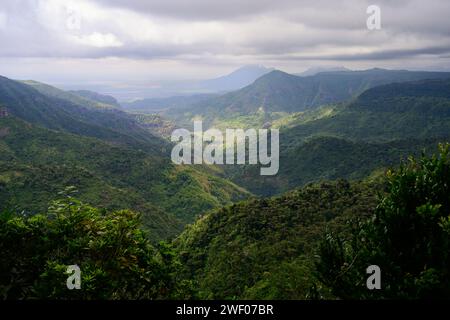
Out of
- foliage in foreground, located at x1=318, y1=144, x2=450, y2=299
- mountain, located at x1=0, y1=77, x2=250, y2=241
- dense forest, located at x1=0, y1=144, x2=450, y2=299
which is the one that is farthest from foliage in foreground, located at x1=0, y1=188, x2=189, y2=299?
mountain, located at x1=0, y1=77, x2=250, y2=241

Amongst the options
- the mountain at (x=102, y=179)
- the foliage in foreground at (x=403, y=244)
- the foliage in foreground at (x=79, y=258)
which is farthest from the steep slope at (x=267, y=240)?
the mountain at (x=102, y=179)

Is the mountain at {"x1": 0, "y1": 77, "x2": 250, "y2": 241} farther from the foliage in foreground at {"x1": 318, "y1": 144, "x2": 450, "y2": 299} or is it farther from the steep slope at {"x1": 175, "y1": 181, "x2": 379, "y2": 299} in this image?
the foliage in foreground at {"x1": 318, "y1": 144, "x2": 450, "y2": 299}

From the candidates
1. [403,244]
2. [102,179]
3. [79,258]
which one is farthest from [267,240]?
[102,179]

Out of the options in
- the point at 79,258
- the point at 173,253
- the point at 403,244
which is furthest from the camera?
the point at 173,253

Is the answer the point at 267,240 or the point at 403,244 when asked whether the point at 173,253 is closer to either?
the point at 403,244

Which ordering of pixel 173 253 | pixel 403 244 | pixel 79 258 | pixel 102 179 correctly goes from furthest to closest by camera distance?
pixel 102 179
pixel 173 253
pixel 79 258
pixel 403 244

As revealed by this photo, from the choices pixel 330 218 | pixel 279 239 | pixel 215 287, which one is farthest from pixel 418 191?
pixel 330 218

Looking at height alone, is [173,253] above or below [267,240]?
above
